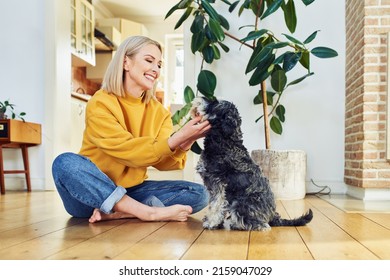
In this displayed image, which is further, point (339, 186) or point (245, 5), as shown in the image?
point (339, 186)

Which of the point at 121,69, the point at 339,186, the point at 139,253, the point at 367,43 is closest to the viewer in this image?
the point at 139,253

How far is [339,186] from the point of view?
12.5ft

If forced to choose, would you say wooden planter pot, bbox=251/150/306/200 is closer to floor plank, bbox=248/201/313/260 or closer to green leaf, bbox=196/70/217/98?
green leaf, bbox=196/70/217/98

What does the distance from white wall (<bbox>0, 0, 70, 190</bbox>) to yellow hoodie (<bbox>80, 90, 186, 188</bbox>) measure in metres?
2.29

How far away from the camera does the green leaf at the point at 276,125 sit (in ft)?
12.0

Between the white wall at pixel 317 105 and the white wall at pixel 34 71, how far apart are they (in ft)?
5.74

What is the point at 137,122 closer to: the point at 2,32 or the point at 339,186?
the point at 339,186

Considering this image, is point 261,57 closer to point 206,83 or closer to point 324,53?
point 324,53

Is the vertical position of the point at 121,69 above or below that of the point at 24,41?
below

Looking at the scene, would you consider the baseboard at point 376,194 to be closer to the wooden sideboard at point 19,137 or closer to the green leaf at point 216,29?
the green leaf at point 216,29

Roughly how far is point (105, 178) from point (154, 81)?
540 mm

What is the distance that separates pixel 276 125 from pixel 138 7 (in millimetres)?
5279
